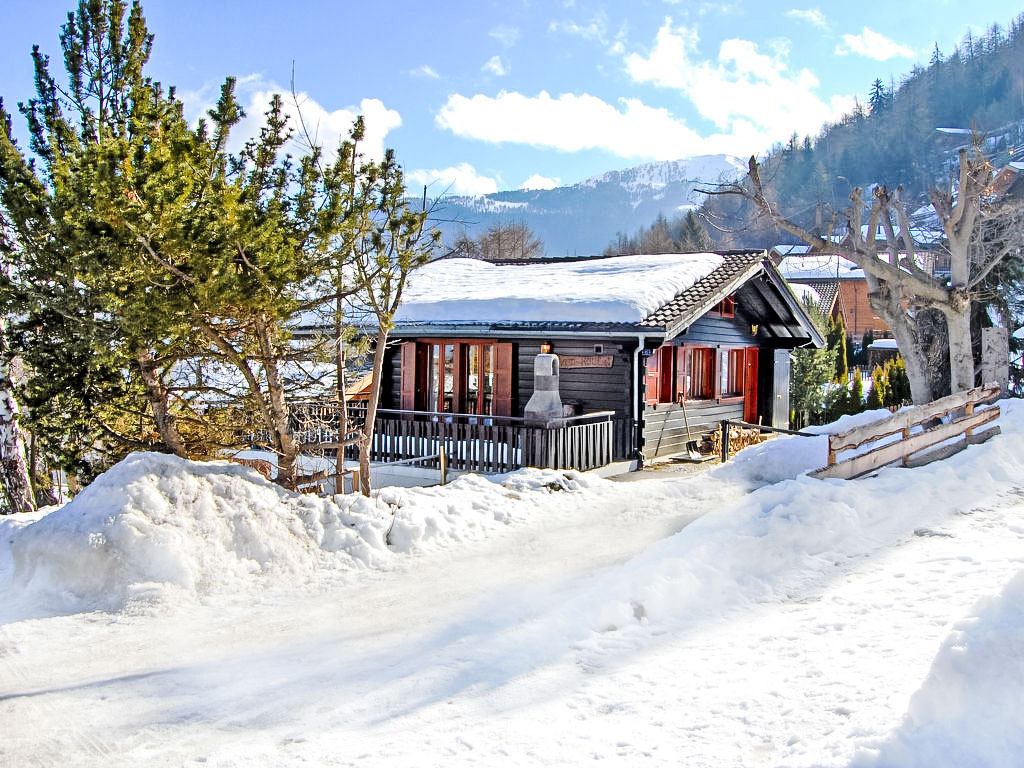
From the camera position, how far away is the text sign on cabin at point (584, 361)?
15.1 m

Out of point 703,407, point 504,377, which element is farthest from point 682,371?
point 504,377

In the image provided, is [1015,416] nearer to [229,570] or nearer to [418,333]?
[418,333]

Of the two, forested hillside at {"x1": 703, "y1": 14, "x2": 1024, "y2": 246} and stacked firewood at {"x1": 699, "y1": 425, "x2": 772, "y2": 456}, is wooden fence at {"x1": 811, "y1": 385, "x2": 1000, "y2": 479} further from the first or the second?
forested hillside at {"x1": 703, "y1": 14, "x2": 1024, "y2": 246}

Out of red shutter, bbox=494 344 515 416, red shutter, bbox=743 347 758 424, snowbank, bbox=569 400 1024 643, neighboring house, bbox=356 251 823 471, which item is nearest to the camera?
snowbank, bbox=569 400 1024 643

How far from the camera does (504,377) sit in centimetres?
1598

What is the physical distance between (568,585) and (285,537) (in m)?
3.06

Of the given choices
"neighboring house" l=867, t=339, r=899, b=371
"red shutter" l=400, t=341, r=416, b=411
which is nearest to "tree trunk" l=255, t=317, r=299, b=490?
"red shutter" l=400, t=341, r=416, b=411

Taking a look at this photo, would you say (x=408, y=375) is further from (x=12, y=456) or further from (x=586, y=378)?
(x=12, y=456)

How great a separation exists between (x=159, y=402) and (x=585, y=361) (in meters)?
8.39

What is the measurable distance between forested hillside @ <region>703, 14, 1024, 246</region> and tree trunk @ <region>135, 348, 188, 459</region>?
103626 mm

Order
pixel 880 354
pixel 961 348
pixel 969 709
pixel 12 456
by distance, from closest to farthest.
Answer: pixel 969 709 < pixel 12 456 < pixel 961 348 < pixel 880 354

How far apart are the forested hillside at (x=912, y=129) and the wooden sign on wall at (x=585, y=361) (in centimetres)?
9592

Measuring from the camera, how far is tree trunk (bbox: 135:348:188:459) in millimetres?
8828

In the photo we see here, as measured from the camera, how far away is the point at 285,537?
8141mm
